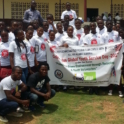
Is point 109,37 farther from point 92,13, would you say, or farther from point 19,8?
point 92,13

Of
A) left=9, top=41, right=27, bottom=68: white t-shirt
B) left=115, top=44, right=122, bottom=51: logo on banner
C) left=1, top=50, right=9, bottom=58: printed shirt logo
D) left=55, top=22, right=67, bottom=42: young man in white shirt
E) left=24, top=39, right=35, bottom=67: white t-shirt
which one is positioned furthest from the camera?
left=55, top=22, right=67, bottom=42: young man in white shirt

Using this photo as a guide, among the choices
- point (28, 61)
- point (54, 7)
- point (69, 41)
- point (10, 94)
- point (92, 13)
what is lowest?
point (10, 94)

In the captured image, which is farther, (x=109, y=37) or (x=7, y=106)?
(x=109, y=37)

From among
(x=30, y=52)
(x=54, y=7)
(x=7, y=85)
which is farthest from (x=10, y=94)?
(x=54, y=7)

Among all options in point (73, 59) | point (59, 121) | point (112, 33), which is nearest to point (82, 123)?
point (59, 121)

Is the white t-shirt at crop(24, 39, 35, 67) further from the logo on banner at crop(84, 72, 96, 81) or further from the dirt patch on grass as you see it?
the dirt patch on grass

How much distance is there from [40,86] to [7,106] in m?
1.03

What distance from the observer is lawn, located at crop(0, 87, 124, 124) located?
513cm

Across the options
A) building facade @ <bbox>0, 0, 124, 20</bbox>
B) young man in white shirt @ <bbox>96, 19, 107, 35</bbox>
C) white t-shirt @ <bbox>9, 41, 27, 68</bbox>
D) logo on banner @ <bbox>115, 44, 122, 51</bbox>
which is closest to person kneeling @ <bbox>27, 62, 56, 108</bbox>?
white t-shirt @ <bbox>9, 41, 27, 68</bbox>

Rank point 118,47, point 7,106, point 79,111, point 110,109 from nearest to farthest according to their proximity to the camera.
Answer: point 7,106 → point 79,111 → point 110,109 → point 118,47

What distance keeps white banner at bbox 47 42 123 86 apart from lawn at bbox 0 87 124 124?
398 millimetres

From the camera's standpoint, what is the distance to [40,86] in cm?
575

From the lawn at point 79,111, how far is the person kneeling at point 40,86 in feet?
0.91

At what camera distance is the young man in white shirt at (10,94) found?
4977mm
